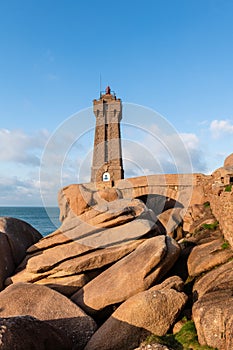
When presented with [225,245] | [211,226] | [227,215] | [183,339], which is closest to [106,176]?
[211,226]

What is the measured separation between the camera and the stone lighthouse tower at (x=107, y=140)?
123 ft

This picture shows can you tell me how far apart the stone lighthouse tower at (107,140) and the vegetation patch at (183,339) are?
2852cm

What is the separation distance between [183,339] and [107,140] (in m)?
32.4

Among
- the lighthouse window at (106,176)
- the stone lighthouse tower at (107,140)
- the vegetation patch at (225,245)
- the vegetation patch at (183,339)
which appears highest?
the stone lighthouse tower at (107,140)

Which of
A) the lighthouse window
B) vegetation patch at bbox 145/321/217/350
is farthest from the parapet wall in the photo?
the lighthouse window

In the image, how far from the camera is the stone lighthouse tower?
37625 mm

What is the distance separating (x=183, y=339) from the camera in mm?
7867

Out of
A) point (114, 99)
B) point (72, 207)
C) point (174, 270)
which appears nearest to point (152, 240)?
point (174, 270)

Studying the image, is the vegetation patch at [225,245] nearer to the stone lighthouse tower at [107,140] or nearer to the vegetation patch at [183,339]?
the vegetation patch at [183,339]

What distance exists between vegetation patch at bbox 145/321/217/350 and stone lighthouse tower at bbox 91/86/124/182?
1123 inches

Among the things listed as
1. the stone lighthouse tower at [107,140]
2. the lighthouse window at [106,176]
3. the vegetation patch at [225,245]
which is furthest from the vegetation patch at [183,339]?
the lighthouse window at [106,176]

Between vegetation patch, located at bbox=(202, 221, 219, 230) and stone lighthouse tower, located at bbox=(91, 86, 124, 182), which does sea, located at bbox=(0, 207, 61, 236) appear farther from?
vegetation patch, located at bbox=(202, 221, 219, 230)

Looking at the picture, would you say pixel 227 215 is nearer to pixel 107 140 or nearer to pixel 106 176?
pixel 106 176

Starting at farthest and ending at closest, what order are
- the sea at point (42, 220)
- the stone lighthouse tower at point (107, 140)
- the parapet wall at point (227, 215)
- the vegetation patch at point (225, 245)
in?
the sea at point (42, 220) < the stone lighthouse tower at point (107, 140) < the vegetation patch at point (225, 245) < the parapet wall at point (227, 215)
